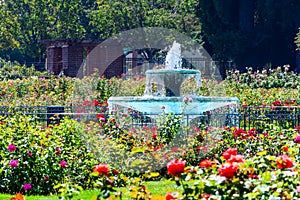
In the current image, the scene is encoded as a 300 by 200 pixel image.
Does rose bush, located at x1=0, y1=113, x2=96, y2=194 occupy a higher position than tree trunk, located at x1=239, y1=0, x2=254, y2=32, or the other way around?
tree trunk, located at x1=239, y1=0, x2=254, y2=32

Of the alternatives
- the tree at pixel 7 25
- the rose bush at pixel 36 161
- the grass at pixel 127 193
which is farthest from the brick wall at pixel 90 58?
the grass at pixel 127 193

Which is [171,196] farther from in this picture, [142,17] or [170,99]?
[142,17]

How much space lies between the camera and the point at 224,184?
158 inches

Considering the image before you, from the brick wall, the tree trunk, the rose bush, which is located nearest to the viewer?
the rose bush

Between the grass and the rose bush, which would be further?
the rose bush

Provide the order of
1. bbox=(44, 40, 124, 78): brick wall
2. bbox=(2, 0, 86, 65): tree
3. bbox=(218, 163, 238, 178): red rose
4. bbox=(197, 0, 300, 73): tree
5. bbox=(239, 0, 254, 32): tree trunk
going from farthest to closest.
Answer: bbox=(2, 0, 86, 65): tree, bbox=(239, 0, 254, 32): tree trunk, bbox=(197, 0, 300, 73): tree, bbox=(44, 40, 124, 78): brick wall, bbox=(218, 163, 238, 178): red rose

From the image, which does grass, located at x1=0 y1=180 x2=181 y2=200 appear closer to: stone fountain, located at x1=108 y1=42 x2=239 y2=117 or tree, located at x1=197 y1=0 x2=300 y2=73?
stone fountain, located at x1=108 y1=42 x2=239 y2=117

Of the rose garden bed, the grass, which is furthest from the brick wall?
the grass

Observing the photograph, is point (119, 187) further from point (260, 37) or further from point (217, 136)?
point (260, 37)

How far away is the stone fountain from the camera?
1198 centimetres

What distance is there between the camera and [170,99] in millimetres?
12258

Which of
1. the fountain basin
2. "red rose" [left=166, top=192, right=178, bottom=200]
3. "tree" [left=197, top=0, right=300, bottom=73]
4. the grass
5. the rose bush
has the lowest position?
the grass

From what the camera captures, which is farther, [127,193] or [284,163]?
[127,193]

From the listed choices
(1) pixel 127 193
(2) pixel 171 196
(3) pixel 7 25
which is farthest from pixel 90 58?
(2) pixel 171 196
